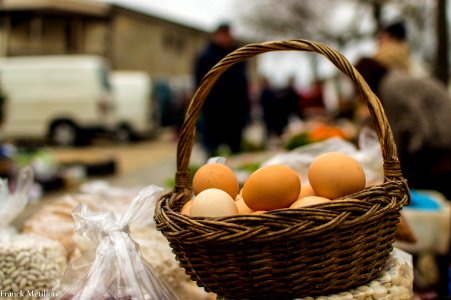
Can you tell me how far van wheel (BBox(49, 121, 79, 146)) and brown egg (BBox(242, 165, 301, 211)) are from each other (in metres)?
14.0

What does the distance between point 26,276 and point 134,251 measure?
1.37 feet

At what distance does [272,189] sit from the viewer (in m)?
1.55

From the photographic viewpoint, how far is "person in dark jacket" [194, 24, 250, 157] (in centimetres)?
609

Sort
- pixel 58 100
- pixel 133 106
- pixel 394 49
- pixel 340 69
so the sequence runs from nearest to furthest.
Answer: pixel 340 69, pixel 394 49, pixel 58 100, pixel 133 106

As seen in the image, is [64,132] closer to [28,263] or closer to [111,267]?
[28,263]

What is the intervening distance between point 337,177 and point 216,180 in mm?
372

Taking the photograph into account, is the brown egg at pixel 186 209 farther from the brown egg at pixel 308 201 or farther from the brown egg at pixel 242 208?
the brown egg at pixel 308 201

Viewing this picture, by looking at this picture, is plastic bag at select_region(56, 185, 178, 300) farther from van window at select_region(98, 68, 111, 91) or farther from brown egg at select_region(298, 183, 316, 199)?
van window at select_region(98, 68, 111, 91)

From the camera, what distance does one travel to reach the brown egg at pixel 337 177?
1575 mm

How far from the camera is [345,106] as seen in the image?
12.4 meters

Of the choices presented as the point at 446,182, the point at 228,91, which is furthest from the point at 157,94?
the point at 446,182

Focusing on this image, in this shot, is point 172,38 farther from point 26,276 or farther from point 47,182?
point 26,276

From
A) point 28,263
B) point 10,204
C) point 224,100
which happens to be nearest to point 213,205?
point 28,263

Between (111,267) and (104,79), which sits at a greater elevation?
(111,267)
